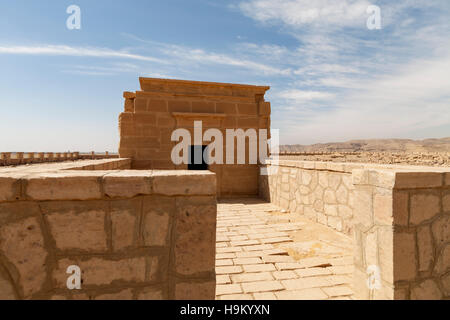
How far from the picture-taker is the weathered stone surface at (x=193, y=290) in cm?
175

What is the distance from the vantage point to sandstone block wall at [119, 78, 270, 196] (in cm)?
812

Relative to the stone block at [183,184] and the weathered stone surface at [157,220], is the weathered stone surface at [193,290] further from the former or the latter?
the stone block at [183,184]

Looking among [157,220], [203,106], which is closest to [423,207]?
[157,220]

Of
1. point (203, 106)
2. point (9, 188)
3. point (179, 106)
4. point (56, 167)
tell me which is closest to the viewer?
point (9, 188)

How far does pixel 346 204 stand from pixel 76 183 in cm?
421

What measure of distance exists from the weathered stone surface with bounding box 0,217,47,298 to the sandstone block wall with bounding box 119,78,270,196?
264 inches

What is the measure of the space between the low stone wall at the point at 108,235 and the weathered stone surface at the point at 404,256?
5.00 feet

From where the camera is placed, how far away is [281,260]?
11.2ft

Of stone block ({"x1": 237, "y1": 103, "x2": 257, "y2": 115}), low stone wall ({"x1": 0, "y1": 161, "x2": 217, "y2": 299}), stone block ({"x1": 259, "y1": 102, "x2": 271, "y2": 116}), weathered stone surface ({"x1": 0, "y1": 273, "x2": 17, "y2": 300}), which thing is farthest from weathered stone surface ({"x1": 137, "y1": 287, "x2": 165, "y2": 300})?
stone block ({"x1": 259, "y1": 102, "x2": 271, "y2": 116})

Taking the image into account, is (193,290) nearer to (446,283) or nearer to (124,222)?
(124,222)

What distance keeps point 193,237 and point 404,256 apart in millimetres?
1766

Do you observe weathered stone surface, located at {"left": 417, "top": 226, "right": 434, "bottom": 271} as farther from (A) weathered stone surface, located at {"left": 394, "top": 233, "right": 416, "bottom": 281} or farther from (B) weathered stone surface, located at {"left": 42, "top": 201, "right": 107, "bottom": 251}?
(B) weathered stone surface, located at {"left": 42, "top": 201, "right": 107, "bottom": 251}

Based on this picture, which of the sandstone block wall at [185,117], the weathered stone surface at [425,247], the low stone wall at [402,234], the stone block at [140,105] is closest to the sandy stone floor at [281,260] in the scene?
the low stone wall at [402,234]
